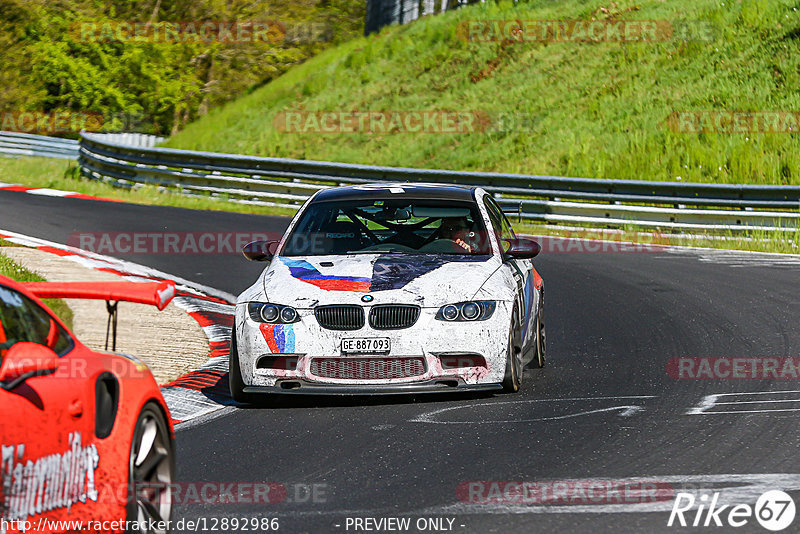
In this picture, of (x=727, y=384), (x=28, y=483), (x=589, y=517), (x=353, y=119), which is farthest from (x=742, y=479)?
(x=353, y=119)

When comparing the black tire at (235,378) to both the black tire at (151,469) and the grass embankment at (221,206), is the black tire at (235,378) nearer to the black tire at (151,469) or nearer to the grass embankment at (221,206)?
the black tire at (151,469)

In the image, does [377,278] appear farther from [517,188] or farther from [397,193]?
[517,188]

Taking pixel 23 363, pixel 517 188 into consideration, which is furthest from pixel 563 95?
pixel 23 363

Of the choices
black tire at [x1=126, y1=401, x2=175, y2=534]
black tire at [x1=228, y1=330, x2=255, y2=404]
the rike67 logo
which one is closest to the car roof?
black tire at [x1=228, y1=330, x2=255, y2=404]

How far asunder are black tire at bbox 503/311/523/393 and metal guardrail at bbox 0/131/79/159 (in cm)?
3507

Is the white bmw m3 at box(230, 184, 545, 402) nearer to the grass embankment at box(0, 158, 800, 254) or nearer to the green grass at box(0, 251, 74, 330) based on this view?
the green grass at box(0, 251, 74, 330)

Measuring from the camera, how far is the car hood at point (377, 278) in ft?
25.5

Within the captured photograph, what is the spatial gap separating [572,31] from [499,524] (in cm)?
3119

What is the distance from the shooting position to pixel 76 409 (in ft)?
14.1

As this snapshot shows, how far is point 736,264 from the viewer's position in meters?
16.1

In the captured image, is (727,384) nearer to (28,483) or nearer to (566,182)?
(28,483)

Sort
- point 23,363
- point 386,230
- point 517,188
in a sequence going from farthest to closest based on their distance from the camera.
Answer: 1. point 517,188
2. point 386,230
3. point 23,363

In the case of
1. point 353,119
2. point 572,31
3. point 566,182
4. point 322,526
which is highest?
point 572,31

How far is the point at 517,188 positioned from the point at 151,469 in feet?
58.6
